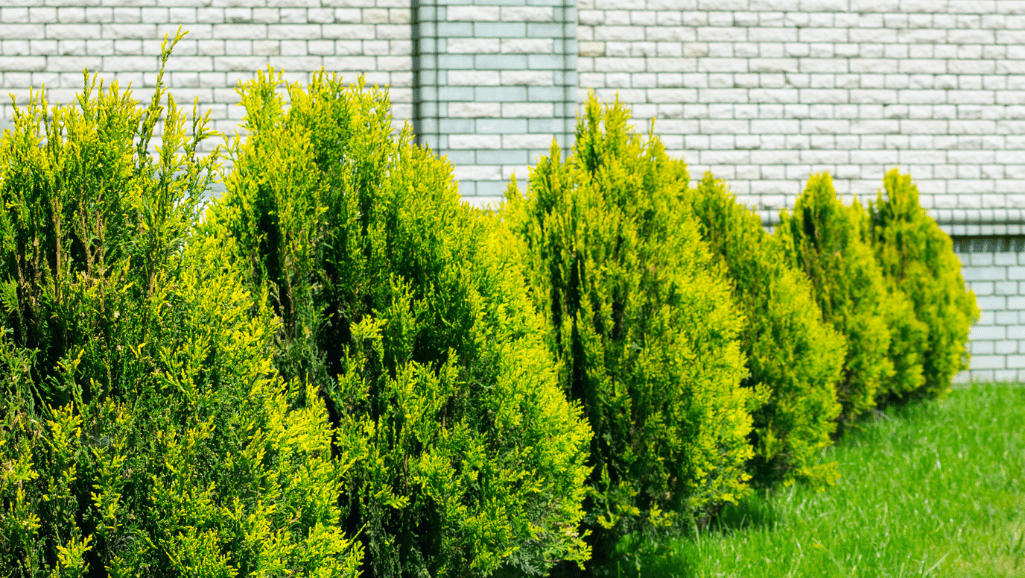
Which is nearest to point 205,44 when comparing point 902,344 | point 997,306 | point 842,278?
point 842,278

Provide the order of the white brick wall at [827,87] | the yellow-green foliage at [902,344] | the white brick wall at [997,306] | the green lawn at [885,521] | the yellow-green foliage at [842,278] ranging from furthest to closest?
the white brick wall at [997,306] → the white brick wall at [827,87] → the yellow-green foliage at [902,344] → the yellow-green foliage at [842,278] → the green lawn at [885,521]

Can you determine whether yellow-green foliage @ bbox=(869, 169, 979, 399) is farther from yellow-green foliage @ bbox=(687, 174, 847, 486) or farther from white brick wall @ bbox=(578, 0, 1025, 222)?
yellow-green foliage @ bbox=(687, 174, 847, 486)

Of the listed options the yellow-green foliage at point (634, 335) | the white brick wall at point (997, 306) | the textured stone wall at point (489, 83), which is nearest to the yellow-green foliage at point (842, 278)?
the textured stone wall at point (489, 83)

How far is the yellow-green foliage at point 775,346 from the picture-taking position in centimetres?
389

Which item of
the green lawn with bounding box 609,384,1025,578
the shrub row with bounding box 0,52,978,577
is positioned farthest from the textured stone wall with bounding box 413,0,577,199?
the green lawn with bounding box 609,384,1025,578

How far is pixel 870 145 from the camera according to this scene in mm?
7793

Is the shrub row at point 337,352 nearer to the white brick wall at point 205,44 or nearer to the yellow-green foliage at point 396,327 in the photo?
the yellow-green foliage at point 396,327

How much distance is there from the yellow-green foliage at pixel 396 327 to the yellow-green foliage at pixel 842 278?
137 inches

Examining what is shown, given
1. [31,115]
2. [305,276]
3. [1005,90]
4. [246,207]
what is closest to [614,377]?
[305,276]

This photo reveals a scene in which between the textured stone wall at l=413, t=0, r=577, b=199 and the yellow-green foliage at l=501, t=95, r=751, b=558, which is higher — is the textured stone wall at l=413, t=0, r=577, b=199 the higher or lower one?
the higher one

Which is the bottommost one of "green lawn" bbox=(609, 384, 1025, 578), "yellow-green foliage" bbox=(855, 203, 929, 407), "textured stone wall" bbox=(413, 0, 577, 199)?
"green lawn" bbox=(609, 384, 1025, 578)

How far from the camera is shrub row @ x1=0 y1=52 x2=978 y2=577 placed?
1606 millimetres

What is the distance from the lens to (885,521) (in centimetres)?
390

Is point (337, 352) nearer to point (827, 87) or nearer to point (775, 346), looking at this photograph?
point (775, 346)
